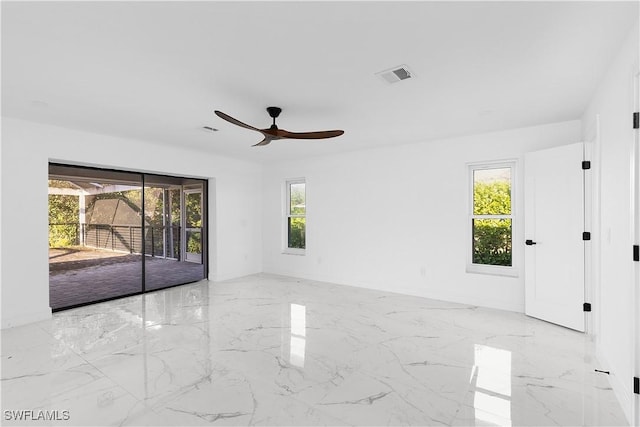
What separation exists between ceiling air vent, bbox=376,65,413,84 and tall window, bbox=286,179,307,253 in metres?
3.93

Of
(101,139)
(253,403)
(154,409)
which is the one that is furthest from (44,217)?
(253,403)

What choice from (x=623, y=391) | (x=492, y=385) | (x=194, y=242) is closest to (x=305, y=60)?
(x=492, y=385)

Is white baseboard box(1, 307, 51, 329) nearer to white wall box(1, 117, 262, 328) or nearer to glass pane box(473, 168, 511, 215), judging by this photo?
white wall box(1, 117, 262, 328)

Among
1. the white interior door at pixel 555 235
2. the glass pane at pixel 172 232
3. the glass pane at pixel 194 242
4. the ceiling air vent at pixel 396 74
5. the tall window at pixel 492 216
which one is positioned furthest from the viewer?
the glass pane at pixel 194 242

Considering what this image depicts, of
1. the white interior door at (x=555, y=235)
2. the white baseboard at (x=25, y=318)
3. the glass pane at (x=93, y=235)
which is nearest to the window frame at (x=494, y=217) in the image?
the white interior door at (x=555, y=235)

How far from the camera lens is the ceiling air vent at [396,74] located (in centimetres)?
251

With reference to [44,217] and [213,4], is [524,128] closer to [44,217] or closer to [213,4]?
[213,4]

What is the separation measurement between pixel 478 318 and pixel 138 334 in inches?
157

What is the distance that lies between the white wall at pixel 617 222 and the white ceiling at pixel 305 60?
213 mm

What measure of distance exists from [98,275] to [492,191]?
21.3ft

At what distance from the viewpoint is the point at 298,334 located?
11.3 feet

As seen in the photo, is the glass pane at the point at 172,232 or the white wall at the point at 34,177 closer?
the white wall at the point at 34,177

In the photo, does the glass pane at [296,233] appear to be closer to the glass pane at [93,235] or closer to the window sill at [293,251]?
the window sill at [293,251]

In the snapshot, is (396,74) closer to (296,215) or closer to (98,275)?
(296,215)
